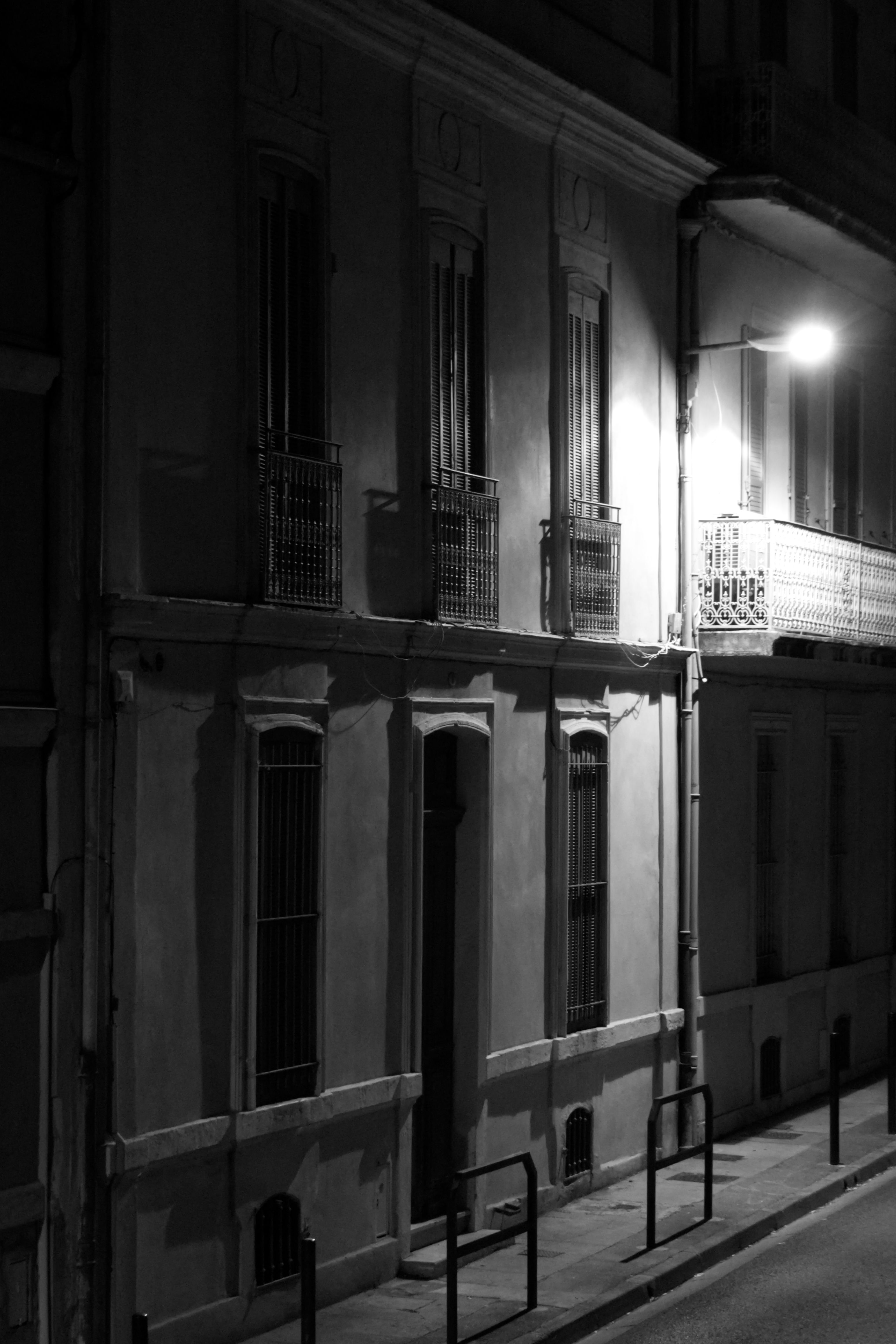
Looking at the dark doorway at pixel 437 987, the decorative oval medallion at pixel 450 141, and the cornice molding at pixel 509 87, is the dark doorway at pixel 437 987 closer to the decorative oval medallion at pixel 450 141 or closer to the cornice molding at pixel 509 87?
the decorative oval medallion at pixel 450 141

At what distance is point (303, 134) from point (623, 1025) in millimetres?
7529

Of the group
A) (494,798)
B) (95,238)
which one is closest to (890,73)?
(494,798)

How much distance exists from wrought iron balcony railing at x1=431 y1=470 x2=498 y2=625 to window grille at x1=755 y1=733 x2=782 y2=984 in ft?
18.9

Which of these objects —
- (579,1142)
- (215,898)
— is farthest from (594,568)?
(215,898)

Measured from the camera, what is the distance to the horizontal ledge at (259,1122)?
1101cm

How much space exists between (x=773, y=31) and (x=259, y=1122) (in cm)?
1263

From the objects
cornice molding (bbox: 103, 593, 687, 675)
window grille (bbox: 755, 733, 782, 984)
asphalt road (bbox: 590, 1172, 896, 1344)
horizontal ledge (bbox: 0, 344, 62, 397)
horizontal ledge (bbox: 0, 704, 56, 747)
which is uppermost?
horizontal ledge (bbox: 0, 344, 62, 397)

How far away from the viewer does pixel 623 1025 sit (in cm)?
1627

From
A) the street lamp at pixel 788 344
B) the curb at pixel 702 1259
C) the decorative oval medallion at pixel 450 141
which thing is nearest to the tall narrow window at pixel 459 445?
the decorative oval medallion at pixel 450 141

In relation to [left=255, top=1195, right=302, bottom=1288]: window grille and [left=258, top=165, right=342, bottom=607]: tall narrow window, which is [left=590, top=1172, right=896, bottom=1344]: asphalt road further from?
[left=258, top=165, right=342, bottom=607]: tall narrow window

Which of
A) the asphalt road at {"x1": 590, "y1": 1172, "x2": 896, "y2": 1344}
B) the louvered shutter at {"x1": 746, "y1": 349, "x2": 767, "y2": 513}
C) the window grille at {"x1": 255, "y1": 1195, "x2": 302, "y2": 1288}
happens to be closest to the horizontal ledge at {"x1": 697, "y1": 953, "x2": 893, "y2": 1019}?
the asphalt road at {"x1": 590, "y1": 1172, "x2": 896, "y2": 1344}

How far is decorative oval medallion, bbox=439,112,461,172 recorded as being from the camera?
14.1m

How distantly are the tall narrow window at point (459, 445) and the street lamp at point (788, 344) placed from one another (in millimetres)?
2921

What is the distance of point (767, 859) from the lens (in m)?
19.8
